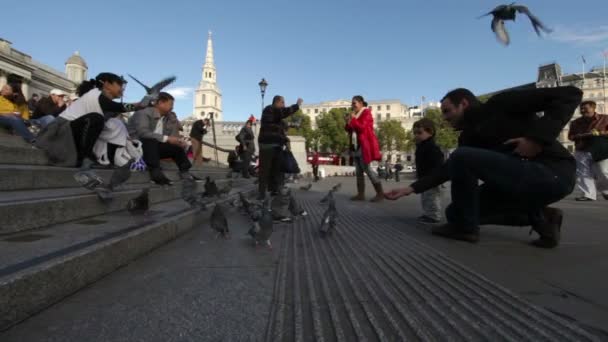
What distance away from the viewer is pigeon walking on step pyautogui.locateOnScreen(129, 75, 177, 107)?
20.5 ft

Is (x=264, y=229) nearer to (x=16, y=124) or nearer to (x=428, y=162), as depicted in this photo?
(x=428, y=162)

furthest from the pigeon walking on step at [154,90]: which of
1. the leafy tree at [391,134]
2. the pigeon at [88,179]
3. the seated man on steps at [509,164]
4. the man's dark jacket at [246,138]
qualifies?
the leafy tree at [391,134]

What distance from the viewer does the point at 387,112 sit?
404ft

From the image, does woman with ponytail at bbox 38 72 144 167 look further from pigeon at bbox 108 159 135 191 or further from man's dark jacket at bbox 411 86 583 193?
man's dark jacket at bbox 411 86 583 193

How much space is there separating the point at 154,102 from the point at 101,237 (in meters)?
4.61

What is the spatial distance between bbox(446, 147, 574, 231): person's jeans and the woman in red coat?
375 centimetres

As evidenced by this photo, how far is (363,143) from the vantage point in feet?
24.3

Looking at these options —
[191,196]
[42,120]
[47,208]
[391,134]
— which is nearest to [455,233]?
[191,196]

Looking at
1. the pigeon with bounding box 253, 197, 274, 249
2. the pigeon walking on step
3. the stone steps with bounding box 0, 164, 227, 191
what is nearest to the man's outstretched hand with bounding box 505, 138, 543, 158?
the pigeon with bounding box 253, 197, 274, 249

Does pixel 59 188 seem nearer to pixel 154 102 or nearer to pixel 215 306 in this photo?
pixel 154 102

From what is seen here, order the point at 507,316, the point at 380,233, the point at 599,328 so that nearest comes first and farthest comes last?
1. the point at 599,328
2. the point at 507,316
3. the point at 380,233

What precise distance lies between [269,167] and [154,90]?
9.14ft

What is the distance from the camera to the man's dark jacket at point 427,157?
4.82 metres

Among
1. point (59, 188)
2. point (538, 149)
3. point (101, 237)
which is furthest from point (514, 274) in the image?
point (59, 188)
